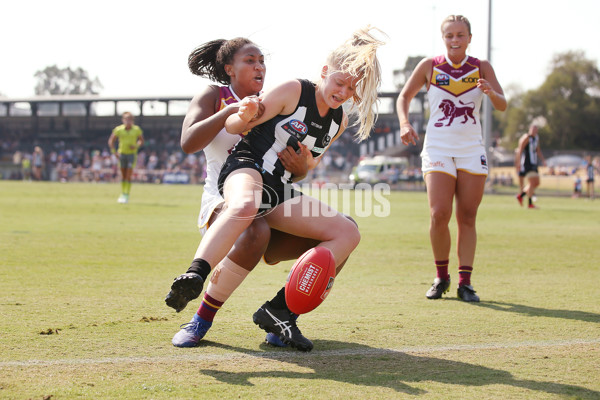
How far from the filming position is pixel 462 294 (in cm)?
598

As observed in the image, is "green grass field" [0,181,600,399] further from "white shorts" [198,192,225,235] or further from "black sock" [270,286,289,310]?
"white shorts" [198,192,225,235]

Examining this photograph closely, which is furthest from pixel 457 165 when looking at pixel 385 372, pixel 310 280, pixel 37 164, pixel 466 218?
pixel 37 164

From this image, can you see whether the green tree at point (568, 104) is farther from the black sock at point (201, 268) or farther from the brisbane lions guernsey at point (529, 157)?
the black sock at point (201, 268)

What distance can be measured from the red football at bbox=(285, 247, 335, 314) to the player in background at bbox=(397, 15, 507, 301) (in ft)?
7.91

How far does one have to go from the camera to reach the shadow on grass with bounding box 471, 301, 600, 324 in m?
5.09

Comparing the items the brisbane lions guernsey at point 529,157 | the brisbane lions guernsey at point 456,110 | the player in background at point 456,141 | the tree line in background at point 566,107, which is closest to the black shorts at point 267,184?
the player in background at point 456,141

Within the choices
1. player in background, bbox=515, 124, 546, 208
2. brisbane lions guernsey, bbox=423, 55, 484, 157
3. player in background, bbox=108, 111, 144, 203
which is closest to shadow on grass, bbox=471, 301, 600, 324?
brisbane lions guernsey, bbox=423, 55, 484, 157

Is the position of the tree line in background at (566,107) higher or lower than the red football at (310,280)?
higher

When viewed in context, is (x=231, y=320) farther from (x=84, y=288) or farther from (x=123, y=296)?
(x=84, y=288)

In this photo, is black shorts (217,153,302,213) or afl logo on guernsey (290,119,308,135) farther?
afl logo on guernsey (290,119,308,135)

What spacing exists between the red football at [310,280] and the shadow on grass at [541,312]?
204 cm

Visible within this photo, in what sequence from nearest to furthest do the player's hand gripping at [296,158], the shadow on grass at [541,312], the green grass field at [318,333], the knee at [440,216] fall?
1. the green grass field at [318,333]
2. the player's hand gripping at [296,158]
3. the shadow on grass at [541,312]
4. the knee at [440,216]

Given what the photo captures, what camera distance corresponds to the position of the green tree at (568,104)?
262ft

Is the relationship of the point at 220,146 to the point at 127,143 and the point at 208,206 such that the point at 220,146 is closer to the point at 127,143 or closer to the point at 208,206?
the point at 208,206
